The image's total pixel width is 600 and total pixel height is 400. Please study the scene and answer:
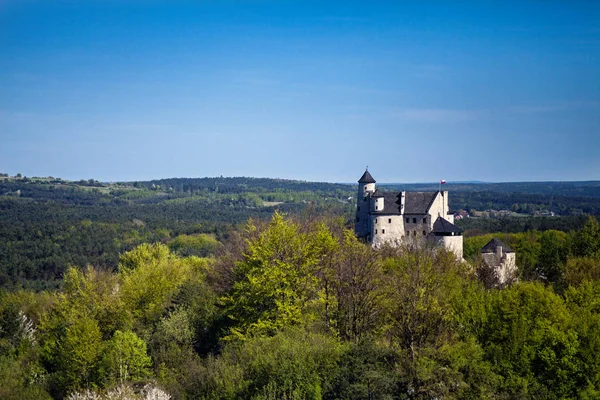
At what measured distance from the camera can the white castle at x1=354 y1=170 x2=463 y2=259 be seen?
189ft

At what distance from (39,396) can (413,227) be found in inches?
1441

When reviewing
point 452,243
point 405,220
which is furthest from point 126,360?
point 452,243

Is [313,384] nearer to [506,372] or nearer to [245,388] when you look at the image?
[245,388]

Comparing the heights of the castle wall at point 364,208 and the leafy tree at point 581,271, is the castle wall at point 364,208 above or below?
above

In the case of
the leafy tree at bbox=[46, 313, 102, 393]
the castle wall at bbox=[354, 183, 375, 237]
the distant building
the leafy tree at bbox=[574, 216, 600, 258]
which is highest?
the castle wall at bbox=[354, 183, 375, 237]

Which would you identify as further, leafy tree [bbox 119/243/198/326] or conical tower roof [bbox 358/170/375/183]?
conical tower roof [bbox 358/170/375/183]

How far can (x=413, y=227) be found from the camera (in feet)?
194

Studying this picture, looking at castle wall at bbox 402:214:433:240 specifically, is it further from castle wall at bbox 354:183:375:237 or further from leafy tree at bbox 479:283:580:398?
leafy tree at bbox 479:283:580:398

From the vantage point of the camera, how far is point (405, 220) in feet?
195

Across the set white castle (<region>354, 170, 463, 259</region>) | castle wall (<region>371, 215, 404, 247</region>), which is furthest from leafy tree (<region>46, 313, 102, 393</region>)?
castle wall (<region>371, 215, 404, 247</region>)

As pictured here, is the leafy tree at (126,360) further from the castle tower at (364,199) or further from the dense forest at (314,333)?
the castle tower at (364,199)

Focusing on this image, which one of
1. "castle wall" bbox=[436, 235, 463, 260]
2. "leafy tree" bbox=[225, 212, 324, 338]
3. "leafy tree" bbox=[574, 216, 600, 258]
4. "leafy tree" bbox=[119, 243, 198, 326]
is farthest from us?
"leafy tree" bbox=[574, 216, 600, 258]

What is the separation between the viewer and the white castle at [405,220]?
57.6 metres

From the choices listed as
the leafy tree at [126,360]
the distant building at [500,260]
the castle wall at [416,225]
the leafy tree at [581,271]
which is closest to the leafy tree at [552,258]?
the distant building at [500,260]
